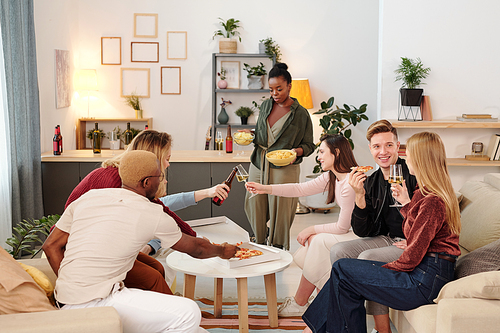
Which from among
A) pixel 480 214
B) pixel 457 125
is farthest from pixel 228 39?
pixel 480 214

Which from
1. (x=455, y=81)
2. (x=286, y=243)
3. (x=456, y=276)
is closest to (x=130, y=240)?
(x=456, y=276)

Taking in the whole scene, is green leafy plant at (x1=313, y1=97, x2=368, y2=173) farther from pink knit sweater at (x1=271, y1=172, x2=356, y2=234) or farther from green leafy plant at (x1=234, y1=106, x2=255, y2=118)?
pink knit sweater at (x1=271, y1=172, x2=356, y2=234)

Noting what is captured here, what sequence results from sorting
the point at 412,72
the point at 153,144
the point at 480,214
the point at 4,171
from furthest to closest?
1. the point at 412,72
2. the point at 4,171
3. the point at 480,214
4. the point at 153,144

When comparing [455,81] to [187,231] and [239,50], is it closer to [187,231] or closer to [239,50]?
[239,50]

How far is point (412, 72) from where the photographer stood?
14.3 feet

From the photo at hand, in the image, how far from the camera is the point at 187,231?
2393mm

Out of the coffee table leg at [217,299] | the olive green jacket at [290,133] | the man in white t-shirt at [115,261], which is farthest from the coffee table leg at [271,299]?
the olive green jacket at [290,133]

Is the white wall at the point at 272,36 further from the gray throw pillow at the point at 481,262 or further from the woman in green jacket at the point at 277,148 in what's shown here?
the gray throw pillow at the point at 481,262

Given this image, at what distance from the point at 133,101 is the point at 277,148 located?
3.16 meters

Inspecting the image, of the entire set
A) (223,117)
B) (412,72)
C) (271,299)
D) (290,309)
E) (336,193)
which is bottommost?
(290,309)

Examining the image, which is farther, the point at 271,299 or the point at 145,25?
the point at 145,25

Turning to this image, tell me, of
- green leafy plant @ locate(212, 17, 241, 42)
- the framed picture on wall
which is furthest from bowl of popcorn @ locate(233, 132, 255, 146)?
the framed picture on wall

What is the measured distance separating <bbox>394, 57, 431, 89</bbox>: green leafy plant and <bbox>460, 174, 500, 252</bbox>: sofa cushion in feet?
5.48

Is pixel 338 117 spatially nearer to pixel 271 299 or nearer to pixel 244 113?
Answer: pixel 244 113
